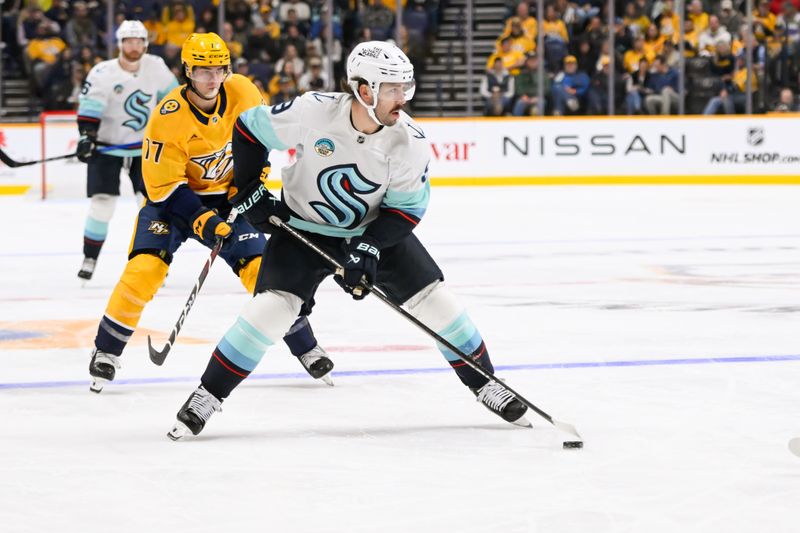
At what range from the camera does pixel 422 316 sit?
344cm

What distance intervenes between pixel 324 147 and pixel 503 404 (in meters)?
0.80

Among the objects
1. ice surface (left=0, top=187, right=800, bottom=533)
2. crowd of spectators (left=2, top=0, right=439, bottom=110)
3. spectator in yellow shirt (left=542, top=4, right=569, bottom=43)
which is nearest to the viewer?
ice surface (left=0, top=187, right=800, bottom=533)

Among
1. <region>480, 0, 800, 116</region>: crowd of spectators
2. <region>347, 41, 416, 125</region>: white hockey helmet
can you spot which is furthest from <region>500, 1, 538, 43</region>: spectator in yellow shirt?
<region>347, 41, 416, 125</region>: white hockey helmet

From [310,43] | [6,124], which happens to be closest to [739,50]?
[310,43]

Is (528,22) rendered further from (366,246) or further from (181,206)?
(366,246)

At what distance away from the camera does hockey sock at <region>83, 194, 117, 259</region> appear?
21.0 feet

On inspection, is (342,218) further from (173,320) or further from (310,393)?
(173,320)

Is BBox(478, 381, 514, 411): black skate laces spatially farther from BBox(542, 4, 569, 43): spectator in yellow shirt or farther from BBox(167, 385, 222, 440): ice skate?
BBox(542, 4, 569, 43): spectator in yellow shirt

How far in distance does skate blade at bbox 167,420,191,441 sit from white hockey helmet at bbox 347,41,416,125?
2.93 ft

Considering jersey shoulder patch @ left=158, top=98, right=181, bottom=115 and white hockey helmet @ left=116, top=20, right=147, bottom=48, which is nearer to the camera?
jersey shoulder patch @ left=158, top=98, right=181, bottom=115

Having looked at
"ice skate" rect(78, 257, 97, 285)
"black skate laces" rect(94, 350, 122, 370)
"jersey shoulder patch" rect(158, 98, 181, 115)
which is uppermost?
"jersey shoulder patch" rect(158, 98, 181, 115)

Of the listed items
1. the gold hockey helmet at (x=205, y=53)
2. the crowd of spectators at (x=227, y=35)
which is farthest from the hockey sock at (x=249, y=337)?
the crowd of spectators at (x=227, y=35)

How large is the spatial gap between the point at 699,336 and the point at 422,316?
1684mm

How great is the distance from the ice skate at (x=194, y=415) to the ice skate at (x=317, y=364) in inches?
28.5
